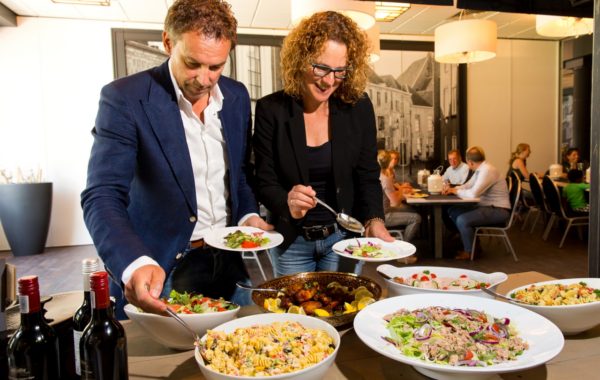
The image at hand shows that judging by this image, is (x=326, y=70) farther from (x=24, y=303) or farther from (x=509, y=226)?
(x=509, y=226)

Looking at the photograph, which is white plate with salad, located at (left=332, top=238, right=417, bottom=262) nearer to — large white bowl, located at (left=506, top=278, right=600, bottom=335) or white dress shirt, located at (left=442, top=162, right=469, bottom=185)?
large white bowl, located at (left=506, top=278, right=600, bottom=335)

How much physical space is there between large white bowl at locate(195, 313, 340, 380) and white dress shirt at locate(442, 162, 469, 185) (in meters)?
5.61

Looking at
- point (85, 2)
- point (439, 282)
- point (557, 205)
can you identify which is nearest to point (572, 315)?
point (439, 282)

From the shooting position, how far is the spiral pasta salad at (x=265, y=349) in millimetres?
807

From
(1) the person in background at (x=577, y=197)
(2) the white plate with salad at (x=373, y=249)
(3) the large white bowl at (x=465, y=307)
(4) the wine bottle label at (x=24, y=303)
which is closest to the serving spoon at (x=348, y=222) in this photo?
(2) the white plate with salad at (x=373, y=249)

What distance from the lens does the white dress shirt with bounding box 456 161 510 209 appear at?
15.6 ft

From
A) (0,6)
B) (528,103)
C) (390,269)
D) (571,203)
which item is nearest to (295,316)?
(390,269)

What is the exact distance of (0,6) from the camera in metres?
5.56

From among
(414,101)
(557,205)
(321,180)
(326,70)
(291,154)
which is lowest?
(557,205)

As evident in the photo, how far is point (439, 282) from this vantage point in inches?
49.4

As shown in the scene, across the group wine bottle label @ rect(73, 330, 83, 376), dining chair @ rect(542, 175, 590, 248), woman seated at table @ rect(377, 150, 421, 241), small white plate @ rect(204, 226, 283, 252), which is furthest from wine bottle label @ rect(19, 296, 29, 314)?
dining chair @ rect(542, 175, 590, 248)

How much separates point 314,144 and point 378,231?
414mm

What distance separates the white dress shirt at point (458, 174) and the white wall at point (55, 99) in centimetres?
486

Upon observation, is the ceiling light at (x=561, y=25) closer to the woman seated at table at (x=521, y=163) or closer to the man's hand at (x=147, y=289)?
the woman seated at table at (x=521, y=163)
